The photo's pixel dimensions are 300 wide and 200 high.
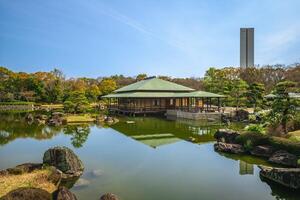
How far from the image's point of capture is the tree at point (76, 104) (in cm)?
2978

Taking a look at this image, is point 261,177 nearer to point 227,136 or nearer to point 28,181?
point 227,136

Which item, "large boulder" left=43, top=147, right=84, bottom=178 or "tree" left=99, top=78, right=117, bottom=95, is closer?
"large boulder" left=43, top=147, right=84, bottom=178

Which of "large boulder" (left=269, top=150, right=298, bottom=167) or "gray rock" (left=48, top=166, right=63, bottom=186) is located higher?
"large boulder" (left=269, top=150, right=298, bottom=167)

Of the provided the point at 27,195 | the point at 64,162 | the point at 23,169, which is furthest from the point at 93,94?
the point at 27,195

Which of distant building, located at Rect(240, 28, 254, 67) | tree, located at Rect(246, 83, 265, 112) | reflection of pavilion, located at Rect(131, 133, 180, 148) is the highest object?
distant building, located at Rect(240, 28, 254, 67)

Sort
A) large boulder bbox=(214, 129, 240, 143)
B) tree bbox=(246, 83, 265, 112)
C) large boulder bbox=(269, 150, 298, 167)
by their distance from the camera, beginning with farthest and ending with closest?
tree bbox=(246, 83, 265, 112)
large boulder bbox=(214, 129, 240, 143)
large boulder bbox=(269, 150, 298, 167)

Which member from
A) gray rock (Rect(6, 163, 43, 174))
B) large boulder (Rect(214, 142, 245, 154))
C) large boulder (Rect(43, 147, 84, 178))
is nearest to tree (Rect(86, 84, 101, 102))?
large boulder (Rect(214, 142, 245, 154))

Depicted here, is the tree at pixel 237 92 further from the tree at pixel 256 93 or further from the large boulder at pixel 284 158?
the large boulder at pixel 284 158

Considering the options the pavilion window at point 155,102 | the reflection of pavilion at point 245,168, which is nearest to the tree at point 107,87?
the pavilion window at point 155,102

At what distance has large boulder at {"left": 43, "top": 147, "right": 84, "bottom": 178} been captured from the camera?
8945 millimetres

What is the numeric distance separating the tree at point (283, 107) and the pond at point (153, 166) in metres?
3.57

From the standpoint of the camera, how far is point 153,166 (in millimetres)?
9992

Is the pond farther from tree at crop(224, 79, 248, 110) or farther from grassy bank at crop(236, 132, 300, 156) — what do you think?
tree at crop(224, 79, 248, 110)

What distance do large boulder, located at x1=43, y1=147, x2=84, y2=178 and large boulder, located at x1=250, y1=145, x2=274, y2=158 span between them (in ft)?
24.2
